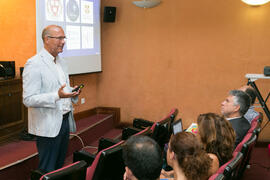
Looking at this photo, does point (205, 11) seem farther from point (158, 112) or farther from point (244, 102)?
point (244, 102)

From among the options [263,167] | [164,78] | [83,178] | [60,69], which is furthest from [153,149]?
[164,78]

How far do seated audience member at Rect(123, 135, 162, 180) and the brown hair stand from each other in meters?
0.27

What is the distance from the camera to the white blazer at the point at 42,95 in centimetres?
249

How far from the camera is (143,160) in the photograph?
144cm

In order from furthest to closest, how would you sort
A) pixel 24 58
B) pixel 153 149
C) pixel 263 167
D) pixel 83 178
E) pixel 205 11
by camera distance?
1. pixel 205 11
2. pixel 24 58
3. pixel 263 167
4. pixel 83 178
5. pixel 153 149

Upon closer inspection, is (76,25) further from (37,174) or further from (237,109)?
(37,174)

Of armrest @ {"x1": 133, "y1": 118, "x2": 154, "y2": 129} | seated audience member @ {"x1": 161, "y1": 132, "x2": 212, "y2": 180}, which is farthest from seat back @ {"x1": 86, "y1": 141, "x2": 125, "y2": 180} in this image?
armrest @ {"x1": 133, "y1": 118, "x2": 154, "y2": 129}

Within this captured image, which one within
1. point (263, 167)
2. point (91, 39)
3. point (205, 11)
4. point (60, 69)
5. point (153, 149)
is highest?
point (205, 11)

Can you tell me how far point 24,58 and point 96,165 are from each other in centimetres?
286

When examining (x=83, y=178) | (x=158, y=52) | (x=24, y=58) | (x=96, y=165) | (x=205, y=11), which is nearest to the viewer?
(x=83, y=178)

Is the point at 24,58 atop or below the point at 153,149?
atop

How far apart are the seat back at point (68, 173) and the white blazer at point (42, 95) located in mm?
836

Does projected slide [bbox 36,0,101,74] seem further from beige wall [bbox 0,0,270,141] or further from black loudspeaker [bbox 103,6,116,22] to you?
beige wall [bbox 0,0,270,141]

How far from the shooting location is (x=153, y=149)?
4.84 feet
